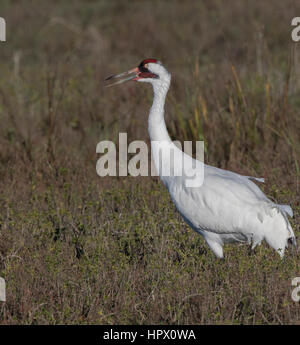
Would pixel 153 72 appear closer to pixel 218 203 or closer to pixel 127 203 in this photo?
pixel 218 203

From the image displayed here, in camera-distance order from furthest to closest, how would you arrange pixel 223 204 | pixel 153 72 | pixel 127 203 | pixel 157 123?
1. pixel 127 203
2. pixel 153 72
3. pixel 157 123
4. pixel 223 204

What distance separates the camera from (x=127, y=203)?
19.2ft

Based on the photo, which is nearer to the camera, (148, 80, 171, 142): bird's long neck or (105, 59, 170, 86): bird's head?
(148, 80, 171, 142): bird's long neck

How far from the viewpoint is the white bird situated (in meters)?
4.53

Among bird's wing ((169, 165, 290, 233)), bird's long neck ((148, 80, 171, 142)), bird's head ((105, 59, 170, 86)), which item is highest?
bird's head ((105, 59, 170, 86))

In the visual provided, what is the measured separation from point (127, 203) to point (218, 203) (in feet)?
4.60

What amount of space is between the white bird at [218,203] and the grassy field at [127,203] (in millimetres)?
160

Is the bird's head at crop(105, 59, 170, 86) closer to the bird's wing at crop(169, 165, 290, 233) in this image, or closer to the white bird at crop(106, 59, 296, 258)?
the white bird at crop(106, 59, 296, 258)

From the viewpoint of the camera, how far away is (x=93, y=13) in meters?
15.4

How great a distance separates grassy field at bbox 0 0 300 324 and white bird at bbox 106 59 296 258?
0.52 feet

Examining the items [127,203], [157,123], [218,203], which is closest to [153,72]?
[157,123]

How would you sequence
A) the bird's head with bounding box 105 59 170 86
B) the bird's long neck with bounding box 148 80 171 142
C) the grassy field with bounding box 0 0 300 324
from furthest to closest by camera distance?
the bird's head with bounding box 105 59 170 86
the bird's long neck with bounding box 148 80 171 142
the grassy field with bounding box 0 0 300 324

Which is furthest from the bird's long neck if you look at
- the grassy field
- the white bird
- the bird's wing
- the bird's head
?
the grassy field
